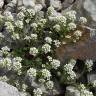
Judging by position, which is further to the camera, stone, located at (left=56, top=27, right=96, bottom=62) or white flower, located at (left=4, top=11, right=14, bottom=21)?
white flower, located at (left=4, top=11, right=14, bottom=21)

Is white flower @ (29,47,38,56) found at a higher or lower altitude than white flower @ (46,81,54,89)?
higher

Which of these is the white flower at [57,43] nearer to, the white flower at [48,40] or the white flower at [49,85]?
the white flower at [48,40]

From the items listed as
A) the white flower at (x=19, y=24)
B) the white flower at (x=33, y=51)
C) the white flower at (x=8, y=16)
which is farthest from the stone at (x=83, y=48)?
the white flower at (x=8, y=16)

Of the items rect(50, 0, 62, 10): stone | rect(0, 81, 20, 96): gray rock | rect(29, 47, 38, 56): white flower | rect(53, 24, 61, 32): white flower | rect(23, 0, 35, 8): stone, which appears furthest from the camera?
rect(50, 0, 62, 10): stone

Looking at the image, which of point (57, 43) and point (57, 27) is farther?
point (57, 27)

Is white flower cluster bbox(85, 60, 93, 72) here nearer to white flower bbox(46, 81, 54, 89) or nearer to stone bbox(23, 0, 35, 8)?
white flower bbox(46, 81, 54, 89)

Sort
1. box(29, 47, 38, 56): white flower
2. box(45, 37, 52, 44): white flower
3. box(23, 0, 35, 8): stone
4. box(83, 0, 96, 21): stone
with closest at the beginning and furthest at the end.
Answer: box(29, 47, 38, 56): white flower, box(45, 37, 52, 44): white flower, box(83, 0, 96, 21): stone, box(23, 0, 35, 8): stone

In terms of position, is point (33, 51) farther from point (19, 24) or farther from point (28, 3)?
point (28, 3)

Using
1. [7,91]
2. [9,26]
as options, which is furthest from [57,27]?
[7,91]

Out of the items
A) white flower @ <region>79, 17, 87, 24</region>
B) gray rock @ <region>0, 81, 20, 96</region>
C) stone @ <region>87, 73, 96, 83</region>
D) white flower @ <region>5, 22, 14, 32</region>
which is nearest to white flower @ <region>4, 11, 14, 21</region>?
white flower @ <region>5, 22, 14, 32</region>
